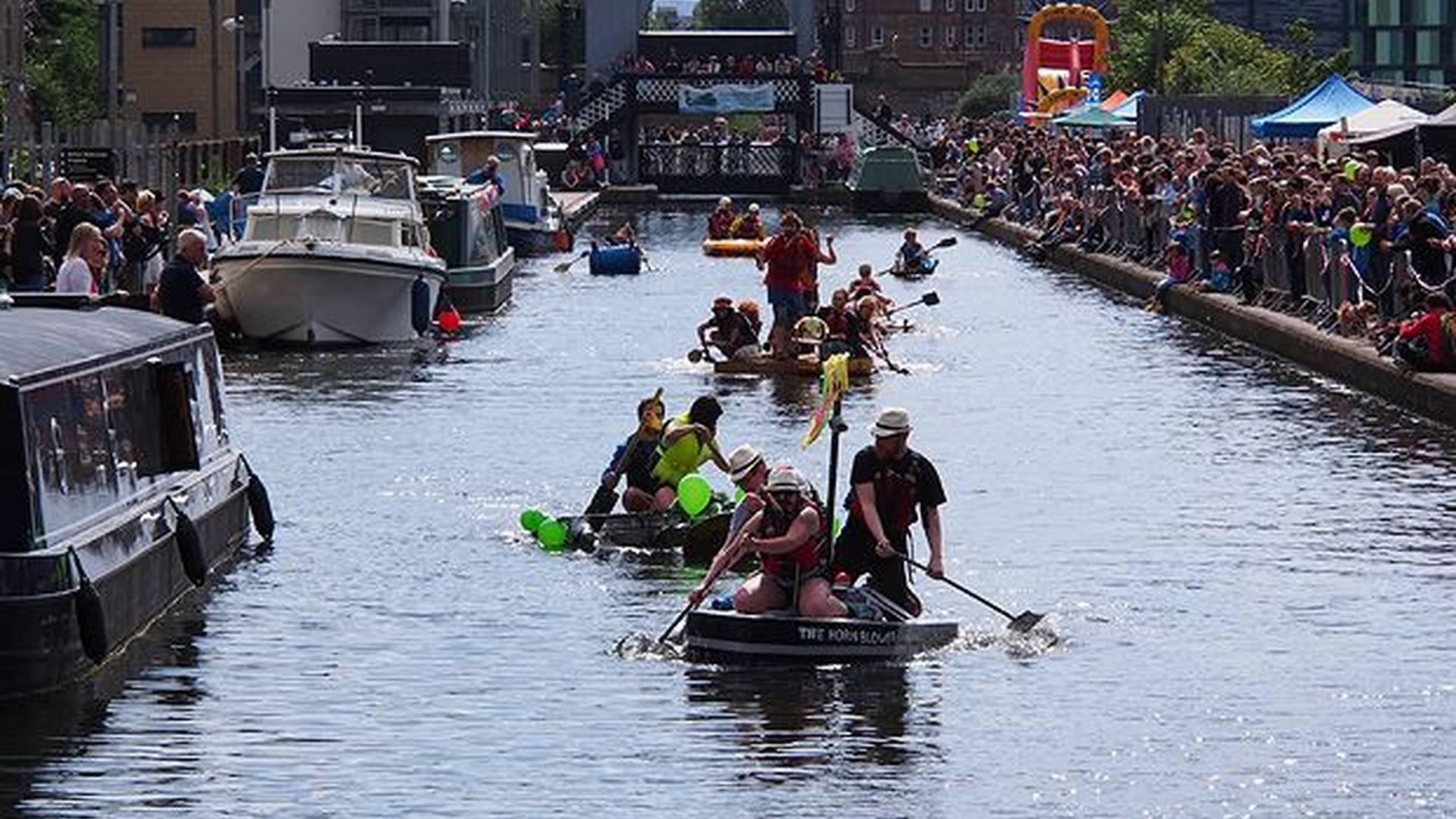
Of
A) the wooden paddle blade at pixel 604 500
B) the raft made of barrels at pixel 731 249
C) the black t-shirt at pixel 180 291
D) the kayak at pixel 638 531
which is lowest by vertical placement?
the kayak at pixel 638 531

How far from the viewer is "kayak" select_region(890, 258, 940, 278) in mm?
62062

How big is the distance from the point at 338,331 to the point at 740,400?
854 cm

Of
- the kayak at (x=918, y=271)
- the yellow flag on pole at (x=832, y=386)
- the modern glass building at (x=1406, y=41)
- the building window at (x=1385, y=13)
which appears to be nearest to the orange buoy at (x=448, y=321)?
the kayak at (x=918, y=271)

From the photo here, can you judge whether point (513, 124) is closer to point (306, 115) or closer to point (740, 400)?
point (306, 115)

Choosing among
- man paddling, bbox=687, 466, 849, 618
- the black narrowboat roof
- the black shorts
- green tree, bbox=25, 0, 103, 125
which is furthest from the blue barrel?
green tree, bbox=25, 0, 103, 125

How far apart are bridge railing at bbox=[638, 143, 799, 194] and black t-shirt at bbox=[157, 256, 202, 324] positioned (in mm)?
80368

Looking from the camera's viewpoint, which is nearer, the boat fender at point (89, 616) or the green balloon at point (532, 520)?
the boat fender at point (89, 616)

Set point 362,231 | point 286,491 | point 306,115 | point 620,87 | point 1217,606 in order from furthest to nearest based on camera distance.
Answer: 1. point 620,87
2. point 306,115
3. point 362,231
4. point 286,491
5. point 1217,606

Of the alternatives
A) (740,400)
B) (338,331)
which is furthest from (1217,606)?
(338,331)

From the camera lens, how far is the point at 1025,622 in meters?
23.4

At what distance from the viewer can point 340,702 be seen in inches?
824

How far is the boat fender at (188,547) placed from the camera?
23.8 meters

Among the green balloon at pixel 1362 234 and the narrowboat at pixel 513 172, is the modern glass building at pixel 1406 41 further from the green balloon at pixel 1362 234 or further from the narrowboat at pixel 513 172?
the green balloon at pixel 1362 234

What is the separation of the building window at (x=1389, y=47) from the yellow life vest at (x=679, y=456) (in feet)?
432
